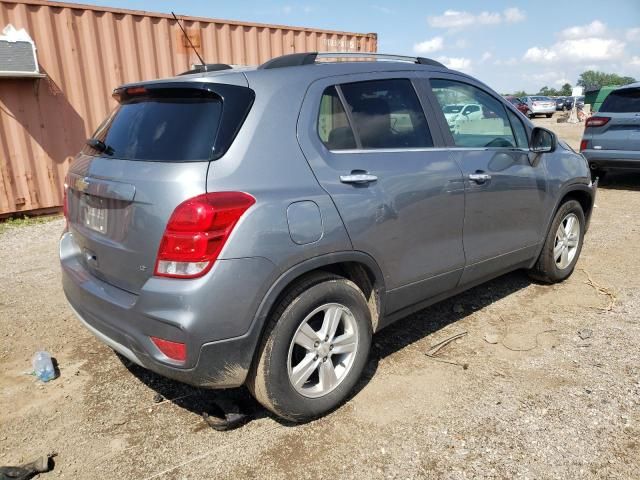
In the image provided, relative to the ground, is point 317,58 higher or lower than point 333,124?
higher

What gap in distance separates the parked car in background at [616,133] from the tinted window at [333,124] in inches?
290

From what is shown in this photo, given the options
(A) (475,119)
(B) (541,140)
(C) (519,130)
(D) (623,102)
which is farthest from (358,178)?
(D) (623,102)

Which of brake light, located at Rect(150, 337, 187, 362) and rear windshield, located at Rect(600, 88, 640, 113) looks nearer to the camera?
brake light, located at Rect(150, 337, 187, 362)

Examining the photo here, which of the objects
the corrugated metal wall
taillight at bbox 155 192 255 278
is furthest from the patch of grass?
taillight at bbox 155 192 255 278

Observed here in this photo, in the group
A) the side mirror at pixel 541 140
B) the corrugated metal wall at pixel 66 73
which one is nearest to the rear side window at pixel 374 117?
the side mirror at pixel 541 140

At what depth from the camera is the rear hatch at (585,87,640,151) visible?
8.16 meters

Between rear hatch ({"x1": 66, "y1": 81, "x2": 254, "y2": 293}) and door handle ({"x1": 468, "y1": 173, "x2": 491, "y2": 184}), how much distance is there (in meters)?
1.60

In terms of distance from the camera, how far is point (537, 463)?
2.33 meters

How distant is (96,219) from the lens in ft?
8.27

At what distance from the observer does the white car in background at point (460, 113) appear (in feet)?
10.8

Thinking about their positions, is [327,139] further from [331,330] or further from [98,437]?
[98,437]

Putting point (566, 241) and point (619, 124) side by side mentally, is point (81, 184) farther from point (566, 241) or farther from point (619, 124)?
point (619, 124)

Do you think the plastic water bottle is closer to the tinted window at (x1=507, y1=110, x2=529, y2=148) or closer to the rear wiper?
the rear wiper

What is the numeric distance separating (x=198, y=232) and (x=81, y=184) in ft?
3.04
